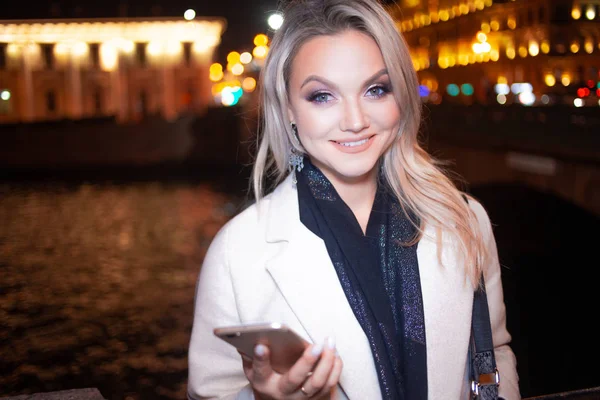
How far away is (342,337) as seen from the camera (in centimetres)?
232

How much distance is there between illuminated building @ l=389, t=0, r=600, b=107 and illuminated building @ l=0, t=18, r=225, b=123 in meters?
19.7

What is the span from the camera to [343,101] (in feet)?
8.04

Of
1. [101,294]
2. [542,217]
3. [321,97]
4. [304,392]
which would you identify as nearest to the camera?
[304,392]

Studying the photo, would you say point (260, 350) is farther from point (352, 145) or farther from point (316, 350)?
point (352, 145)

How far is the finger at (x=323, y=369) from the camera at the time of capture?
1725mm

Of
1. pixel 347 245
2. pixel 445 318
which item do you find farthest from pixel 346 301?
pixel 445 318

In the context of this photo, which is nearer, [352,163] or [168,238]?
[352,163]

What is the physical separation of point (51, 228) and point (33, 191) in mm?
10482

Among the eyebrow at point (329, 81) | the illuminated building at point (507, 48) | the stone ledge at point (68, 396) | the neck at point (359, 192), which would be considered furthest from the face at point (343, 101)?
the stone ledge at point (68, 396)

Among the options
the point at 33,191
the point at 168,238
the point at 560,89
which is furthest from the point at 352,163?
the point at 33,191

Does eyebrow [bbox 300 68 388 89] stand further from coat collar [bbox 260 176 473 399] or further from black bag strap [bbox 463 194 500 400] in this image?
black bag strap [bbox 463 194 500 400]

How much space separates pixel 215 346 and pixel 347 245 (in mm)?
516

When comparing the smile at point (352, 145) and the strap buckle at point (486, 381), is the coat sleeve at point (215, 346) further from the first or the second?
the strap buckle at point (486, 381)

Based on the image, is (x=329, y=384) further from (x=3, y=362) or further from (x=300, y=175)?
(x=3, y=362)
